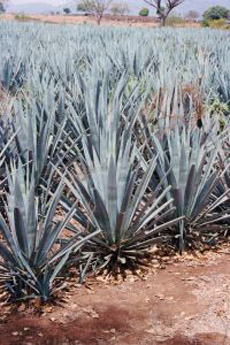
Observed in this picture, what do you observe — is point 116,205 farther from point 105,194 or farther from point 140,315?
point 140,315

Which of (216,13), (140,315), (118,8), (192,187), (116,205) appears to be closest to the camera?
(140,315)

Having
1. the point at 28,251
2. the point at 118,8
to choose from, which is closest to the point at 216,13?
the point at 118,8

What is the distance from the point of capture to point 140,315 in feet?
8.76

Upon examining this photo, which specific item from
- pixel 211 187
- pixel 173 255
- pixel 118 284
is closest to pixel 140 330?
pixel 118 284

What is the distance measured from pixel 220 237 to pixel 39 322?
1481mm

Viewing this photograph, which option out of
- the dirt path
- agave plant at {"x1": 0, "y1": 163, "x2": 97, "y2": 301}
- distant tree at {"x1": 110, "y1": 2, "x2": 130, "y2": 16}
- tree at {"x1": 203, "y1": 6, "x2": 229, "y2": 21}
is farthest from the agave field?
distant tree at {"x1": 110, "y1": 2, "x2": 130, "y2": 16}

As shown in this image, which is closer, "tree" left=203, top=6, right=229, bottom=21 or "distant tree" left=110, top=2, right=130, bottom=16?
"tree" left=203, top=6, right=229, bottom=21

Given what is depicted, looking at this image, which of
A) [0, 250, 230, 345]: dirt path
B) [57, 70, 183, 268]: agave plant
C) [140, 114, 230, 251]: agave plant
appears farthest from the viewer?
[140, 114, 230, 251]: agave plant

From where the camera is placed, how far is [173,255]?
3.35 meters

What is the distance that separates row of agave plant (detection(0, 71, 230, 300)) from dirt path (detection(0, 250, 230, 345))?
0.48ft

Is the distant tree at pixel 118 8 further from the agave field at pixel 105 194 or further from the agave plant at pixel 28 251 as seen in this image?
the agave plant at pixel 28 251

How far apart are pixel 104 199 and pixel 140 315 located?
2.30ft

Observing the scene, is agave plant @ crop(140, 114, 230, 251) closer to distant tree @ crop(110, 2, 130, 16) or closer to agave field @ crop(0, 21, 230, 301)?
agave field @ crop(0, 21, 230, 301)

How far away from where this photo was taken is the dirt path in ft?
8.14
